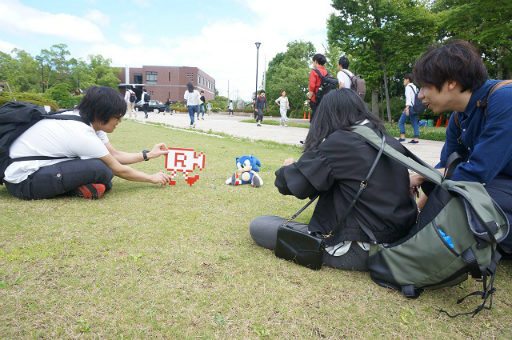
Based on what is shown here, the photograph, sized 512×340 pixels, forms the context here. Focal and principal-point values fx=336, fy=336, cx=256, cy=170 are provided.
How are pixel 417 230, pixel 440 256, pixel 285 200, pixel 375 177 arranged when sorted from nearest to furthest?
pixel 440 256
pixel 417 230
pixel 375 177
pixel 285 200

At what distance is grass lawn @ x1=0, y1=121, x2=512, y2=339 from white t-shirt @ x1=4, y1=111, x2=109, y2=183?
441 mm

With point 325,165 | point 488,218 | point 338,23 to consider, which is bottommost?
point 488,218

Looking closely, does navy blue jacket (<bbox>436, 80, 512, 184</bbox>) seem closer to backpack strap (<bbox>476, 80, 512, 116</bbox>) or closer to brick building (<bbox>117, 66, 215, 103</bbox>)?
backpack strap (<bbox>476, 80, 512, 116</bbox>)

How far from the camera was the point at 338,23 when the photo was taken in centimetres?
2389

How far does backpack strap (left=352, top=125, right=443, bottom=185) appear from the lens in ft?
6.41

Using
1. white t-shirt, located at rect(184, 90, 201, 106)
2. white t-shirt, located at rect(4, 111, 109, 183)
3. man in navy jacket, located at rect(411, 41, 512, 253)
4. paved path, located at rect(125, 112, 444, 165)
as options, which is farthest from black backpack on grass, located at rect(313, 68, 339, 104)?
white t-shirt, located at rect(184, 90, 201, 106)

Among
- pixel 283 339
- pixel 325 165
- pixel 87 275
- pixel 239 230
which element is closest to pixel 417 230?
pixel 325 165

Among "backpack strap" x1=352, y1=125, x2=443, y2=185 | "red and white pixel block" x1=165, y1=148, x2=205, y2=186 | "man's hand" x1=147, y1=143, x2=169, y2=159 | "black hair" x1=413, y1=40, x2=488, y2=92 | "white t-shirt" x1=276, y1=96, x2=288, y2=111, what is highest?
"white t-shirt" x1=276, y1=96, x2=288, y2=111

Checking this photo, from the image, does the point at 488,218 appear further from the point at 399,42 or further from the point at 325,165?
the point at 399,42

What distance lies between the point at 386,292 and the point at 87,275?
5.95 ft

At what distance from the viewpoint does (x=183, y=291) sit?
192cm

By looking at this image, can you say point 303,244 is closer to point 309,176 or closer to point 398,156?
point 309,176

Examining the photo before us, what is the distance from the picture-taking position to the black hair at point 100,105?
11.3ft

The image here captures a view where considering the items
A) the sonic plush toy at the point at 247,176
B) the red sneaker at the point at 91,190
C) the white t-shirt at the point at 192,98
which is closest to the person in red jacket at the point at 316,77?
the sonic plush toy at the point at 247,176
